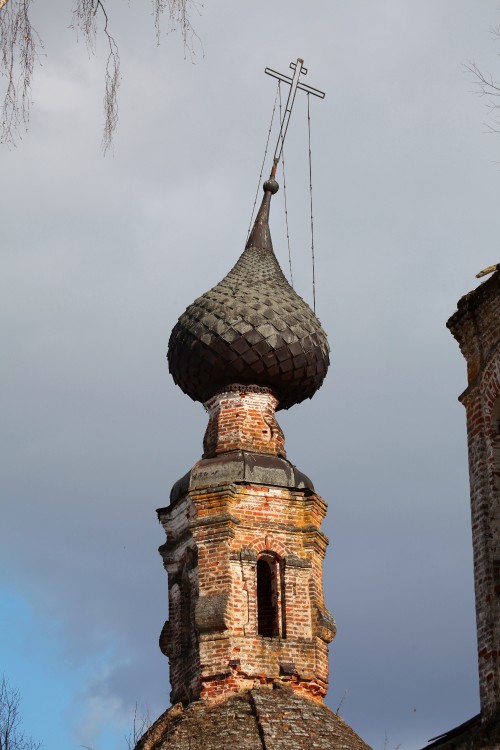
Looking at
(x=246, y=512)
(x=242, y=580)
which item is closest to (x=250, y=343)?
(x=246, y=512)

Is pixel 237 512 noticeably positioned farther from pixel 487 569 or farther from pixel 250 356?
pixel 487 569

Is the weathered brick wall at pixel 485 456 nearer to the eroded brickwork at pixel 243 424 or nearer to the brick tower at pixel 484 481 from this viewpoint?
the brick tower at pixel 484 481

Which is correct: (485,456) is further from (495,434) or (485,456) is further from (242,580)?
(242,580)

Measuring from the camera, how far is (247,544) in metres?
20.4

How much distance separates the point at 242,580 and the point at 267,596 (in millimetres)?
590

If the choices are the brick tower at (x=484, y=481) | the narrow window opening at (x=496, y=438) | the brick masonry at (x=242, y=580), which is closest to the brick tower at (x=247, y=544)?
the brick masonry at (x=242, y=580)

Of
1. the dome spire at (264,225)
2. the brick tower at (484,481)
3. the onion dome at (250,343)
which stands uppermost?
the dome spire at (264,225)

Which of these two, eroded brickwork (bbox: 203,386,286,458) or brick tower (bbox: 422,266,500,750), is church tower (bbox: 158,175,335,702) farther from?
brick tower (bbox: 422,266,500,750)

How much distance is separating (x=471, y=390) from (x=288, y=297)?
333 inches

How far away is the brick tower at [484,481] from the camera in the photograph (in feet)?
42.0

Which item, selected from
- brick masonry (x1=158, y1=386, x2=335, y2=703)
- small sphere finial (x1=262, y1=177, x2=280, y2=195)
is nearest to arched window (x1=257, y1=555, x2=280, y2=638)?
brick masonry (x1=158, y1=386, x2=335, y2=703)

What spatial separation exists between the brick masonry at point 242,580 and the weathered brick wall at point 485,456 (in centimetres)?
634

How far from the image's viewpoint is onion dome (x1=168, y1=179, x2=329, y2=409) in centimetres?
2161

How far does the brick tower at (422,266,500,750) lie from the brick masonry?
6.04 m
